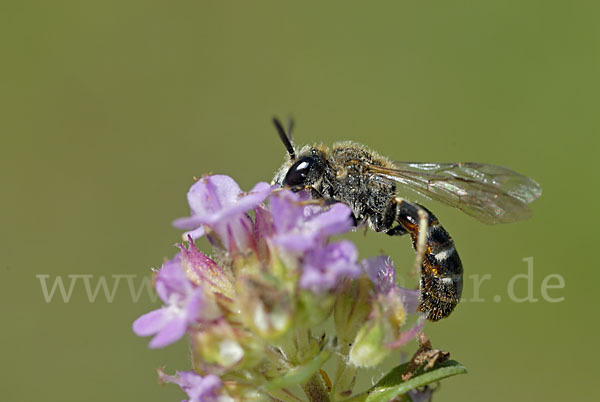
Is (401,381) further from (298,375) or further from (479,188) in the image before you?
(479,188)

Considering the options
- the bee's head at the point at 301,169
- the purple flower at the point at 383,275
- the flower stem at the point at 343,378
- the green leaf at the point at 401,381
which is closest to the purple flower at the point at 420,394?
the green leaf at the point at 401,381

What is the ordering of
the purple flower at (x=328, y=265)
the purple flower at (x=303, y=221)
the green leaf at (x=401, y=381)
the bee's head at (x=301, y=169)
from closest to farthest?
the purple flower at (x=328, y=265), the purple flower at (x=303, y=221), the green leaf at (x=401, y=381), the bee's head at (x=301, y=169)

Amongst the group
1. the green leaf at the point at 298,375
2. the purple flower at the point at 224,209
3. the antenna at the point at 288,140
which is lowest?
the green leaf at the point at 298,375

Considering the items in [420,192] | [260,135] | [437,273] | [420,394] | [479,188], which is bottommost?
[420,394]

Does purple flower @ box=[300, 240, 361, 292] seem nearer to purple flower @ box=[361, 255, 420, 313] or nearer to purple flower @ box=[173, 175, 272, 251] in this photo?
purple flower @ box=[173, 175, 272, 251]

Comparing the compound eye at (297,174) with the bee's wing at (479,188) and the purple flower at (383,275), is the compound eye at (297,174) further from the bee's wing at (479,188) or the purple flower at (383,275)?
the purple flower at (383,275)

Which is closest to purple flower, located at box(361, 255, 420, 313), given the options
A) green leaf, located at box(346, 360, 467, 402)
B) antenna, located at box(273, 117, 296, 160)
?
green leaf, located at box(346, 360, 467, 402)

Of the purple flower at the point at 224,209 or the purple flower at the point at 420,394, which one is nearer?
the purple flower at the point at 224,209

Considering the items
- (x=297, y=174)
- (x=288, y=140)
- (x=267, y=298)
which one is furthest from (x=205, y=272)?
(x=288, y=140)
